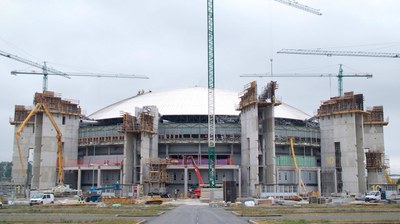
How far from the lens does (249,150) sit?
339 ft

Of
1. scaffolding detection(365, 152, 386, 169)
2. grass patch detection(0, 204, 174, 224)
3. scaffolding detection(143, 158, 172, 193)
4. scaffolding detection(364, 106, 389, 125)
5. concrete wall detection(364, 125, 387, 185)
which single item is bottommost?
grass patch detection(0, 204, 174, 224)

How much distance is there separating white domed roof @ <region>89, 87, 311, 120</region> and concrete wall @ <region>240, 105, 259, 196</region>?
35.2 feet

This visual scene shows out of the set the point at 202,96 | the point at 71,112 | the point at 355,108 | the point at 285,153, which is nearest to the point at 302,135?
the point at 285,153

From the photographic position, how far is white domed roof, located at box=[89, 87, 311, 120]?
118 meters

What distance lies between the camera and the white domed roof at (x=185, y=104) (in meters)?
118

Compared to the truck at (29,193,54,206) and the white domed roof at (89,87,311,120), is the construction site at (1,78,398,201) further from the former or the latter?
the truck at (29,193,54,206)

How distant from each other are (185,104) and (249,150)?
2448 cm

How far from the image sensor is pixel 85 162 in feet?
382

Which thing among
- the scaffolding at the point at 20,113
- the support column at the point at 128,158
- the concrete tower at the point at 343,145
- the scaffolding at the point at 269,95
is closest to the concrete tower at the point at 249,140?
the scaffolding at the point at 269,95

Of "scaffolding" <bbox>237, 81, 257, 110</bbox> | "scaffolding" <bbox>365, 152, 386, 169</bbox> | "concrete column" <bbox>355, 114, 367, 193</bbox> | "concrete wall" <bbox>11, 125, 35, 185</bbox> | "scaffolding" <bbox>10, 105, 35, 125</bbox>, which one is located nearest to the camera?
"scaffolding" <bbox>237, 81, 257, 110</bbox>

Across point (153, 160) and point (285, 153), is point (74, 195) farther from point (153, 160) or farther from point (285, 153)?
point (285, 153)

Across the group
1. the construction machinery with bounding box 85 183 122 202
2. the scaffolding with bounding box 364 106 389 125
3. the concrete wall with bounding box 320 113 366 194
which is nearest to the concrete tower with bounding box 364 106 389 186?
the scaffolding with bounding box 364 106 389 125

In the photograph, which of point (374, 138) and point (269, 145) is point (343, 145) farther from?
point (374, 138)

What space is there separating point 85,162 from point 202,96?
3419 centimetres
